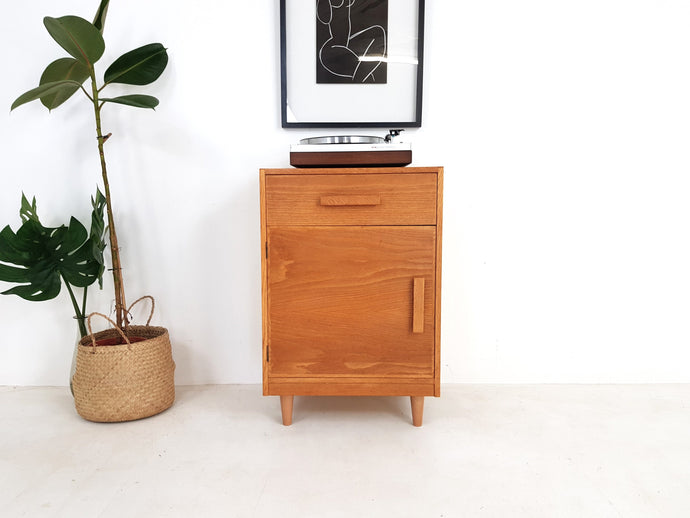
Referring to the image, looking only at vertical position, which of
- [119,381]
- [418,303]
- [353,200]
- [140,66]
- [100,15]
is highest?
[100,15]

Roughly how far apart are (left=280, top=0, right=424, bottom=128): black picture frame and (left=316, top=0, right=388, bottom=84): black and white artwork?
2 centimetres

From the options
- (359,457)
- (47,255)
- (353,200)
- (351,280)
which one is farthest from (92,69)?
(359,457)

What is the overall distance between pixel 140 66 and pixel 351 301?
1007 millimetres

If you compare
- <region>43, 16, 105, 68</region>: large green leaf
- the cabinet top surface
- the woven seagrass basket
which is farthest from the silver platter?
the woven seagrass basket

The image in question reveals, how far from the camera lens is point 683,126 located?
5.49 ft

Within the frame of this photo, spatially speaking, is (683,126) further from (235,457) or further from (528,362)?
(235,457)

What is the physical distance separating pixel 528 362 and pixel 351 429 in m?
0.75

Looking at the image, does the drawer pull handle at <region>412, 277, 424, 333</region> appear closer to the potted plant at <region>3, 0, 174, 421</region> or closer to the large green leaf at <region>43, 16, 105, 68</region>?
the potted plant at <region>3, 0, 174, 421</region>

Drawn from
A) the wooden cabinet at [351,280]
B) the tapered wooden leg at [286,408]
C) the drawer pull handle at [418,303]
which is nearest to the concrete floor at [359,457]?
the tapered wooden leg at [286,408]

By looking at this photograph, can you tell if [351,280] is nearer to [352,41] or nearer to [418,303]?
[418,303]

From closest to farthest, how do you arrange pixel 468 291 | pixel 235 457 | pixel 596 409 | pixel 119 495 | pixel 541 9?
pixel 119 495, pixel 235 457, pixel 596 409, pixel 541 9, pixel 468 291

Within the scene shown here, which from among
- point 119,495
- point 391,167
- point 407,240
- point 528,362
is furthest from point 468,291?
point 119,495

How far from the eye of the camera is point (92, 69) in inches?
57.3

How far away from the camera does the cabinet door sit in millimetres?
1324
